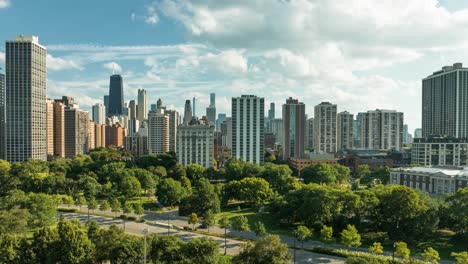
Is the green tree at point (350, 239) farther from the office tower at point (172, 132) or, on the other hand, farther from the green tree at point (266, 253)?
the office tower at point (172, 132)

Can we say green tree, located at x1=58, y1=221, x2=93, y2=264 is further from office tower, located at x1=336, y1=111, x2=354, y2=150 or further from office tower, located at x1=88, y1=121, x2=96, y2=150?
office tower, located at x1=88, y1=121, x2=96, y2=150

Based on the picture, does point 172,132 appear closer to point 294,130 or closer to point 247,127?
point 294,130

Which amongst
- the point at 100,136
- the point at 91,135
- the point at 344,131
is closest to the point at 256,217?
the point at 344,131

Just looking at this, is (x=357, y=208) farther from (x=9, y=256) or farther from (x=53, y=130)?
(x=53, y=130)

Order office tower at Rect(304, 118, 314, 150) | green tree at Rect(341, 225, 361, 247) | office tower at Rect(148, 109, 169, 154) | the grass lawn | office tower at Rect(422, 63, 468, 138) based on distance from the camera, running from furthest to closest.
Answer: office tower at Rect(304, 118, 314, 150)
office tower at Rect(148, 109, 169, 154)
office tower at Rect(422, 63, 468, 138)
the grass lawn
green tree at Rect(341, 225, 361, 247)

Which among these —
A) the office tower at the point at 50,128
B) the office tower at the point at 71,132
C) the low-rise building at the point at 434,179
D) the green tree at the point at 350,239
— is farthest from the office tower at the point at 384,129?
the office tower at the point at 50,128

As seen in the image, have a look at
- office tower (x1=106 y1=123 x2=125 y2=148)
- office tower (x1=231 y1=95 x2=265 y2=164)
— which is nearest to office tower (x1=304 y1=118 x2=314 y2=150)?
office tower (x1=231 y1=95 x2=265 y2=164)

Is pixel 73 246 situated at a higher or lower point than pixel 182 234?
higher
